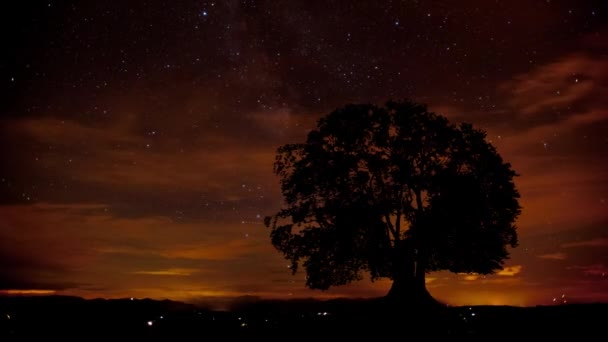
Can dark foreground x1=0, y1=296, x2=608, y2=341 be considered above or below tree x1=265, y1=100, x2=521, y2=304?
below

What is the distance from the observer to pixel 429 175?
3491 centimetres

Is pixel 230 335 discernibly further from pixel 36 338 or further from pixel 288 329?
pixel 36 338

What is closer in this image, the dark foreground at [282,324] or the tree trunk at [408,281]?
the dark foreground at [282,324]

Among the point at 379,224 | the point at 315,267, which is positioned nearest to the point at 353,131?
the point at 379,224

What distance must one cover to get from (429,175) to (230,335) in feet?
50.5

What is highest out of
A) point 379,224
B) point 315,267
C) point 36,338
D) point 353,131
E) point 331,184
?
point 353,131

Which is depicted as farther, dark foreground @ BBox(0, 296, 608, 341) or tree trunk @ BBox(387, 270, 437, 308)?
tree trunk @ BBox(387, 270, 437, 308)

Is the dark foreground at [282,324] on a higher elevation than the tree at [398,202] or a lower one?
lower

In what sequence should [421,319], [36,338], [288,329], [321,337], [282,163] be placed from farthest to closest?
[282,163], [421,319], [288,329], [321,337], [36,338]

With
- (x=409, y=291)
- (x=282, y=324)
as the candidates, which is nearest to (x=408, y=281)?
(x=409, y=291)

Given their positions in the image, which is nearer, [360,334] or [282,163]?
[360,334]

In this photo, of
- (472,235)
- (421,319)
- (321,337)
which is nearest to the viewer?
(321,337)

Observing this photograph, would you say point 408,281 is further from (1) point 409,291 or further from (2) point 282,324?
(2) point 282,324

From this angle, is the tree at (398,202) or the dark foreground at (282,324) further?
the tree at (398,202)
